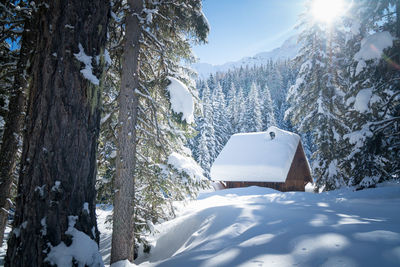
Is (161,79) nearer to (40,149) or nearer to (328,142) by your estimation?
(40,149)

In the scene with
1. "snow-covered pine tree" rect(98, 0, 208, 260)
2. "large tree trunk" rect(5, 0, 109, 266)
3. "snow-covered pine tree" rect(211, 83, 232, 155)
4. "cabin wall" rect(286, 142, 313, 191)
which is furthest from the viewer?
"snow-covered pine tree" rect(211, 83, 232, 155)

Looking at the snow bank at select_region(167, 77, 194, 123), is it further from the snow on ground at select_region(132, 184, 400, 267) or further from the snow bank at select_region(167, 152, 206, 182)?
the snow on ground at select_region(132, 184, 400, 267)

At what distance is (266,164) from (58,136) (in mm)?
21428

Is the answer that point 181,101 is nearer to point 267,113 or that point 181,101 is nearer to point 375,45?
point 375,45

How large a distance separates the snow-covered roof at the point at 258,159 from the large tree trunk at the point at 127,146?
1798 cm

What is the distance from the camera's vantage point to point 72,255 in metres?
2.15

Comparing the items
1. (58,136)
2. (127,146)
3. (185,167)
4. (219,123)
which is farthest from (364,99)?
(219,123)

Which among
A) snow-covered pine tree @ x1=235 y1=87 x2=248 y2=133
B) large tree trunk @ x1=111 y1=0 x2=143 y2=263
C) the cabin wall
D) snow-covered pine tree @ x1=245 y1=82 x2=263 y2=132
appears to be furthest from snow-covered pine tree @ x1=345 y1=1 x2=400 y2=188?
snow-covered pine tree @ x1=235 y1=87 x2=248 y2=133

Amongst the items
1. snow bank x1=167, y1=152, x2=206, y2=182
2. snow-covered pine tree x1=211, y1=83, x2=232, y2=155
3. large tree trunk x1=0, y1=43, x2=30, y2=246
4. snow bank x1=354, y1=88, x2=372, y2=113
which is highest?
snow-covered pine tree x1=211, y1=83, x2=232, y2=155

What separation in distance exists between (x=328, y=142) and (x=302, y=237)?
13.1 meters

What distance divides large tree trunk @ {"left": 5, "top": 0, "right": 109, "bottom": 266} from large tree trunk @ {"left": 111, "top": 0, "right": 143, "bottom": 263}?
265 cm

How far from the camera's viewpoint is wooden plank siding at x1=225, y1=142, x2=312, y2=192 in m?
21.2

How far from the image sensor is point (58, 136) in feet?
7.64

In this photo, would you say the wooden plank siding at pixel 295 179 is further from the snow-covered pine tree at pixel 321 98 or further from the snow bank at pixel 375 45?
the snow bank at pixel 375 45
